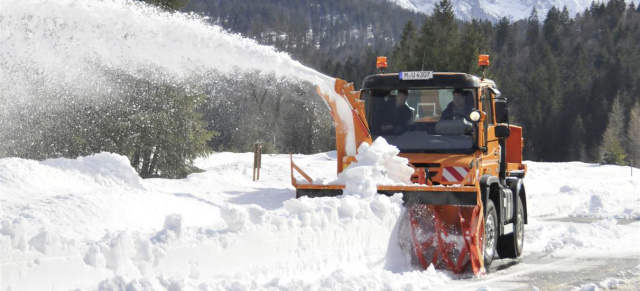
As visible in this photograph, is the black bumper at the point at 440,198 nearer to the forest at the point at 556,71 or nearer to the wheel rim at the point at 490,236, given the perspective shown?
the wheel rim at the point at 490,236

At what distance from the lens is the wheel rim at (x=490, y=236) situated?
8.97 meters

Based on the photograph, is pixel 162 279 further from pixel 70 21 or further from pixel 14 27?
pixel 14 27

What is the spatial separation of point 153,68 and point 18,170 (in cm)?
341

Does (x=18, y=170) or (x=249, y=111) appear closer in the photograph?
(x=18, y=170)

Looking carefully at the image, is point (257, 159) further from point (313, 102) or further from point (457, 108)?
point (313, 102)

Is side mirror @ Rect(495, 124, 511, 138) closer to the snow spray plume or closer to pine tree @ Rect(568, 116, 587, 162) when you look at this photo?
the snow spray plume

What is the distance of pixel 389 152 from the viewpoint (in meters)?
8.75

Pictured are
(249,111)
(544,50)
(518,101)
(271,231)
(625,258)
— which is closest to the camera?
(271,231)

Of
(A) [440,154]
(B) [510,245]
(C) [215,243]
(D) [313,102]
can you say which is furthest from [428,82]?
(D) [313,102]

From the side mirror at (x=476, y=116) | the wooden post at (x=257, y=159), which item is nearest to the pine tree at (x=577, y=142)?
the wooden post at (x=257, y=159)

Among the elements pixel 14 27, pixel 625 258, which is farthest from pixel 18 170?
pixel 625 258

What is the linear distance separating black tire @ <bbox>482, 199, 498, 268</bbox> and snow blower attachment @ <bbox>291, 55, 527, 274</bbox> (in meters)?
0.01

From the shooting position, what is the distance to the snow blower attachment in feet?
27.3

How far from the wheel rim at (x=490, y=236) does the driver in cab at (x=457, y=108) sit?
121 cm
